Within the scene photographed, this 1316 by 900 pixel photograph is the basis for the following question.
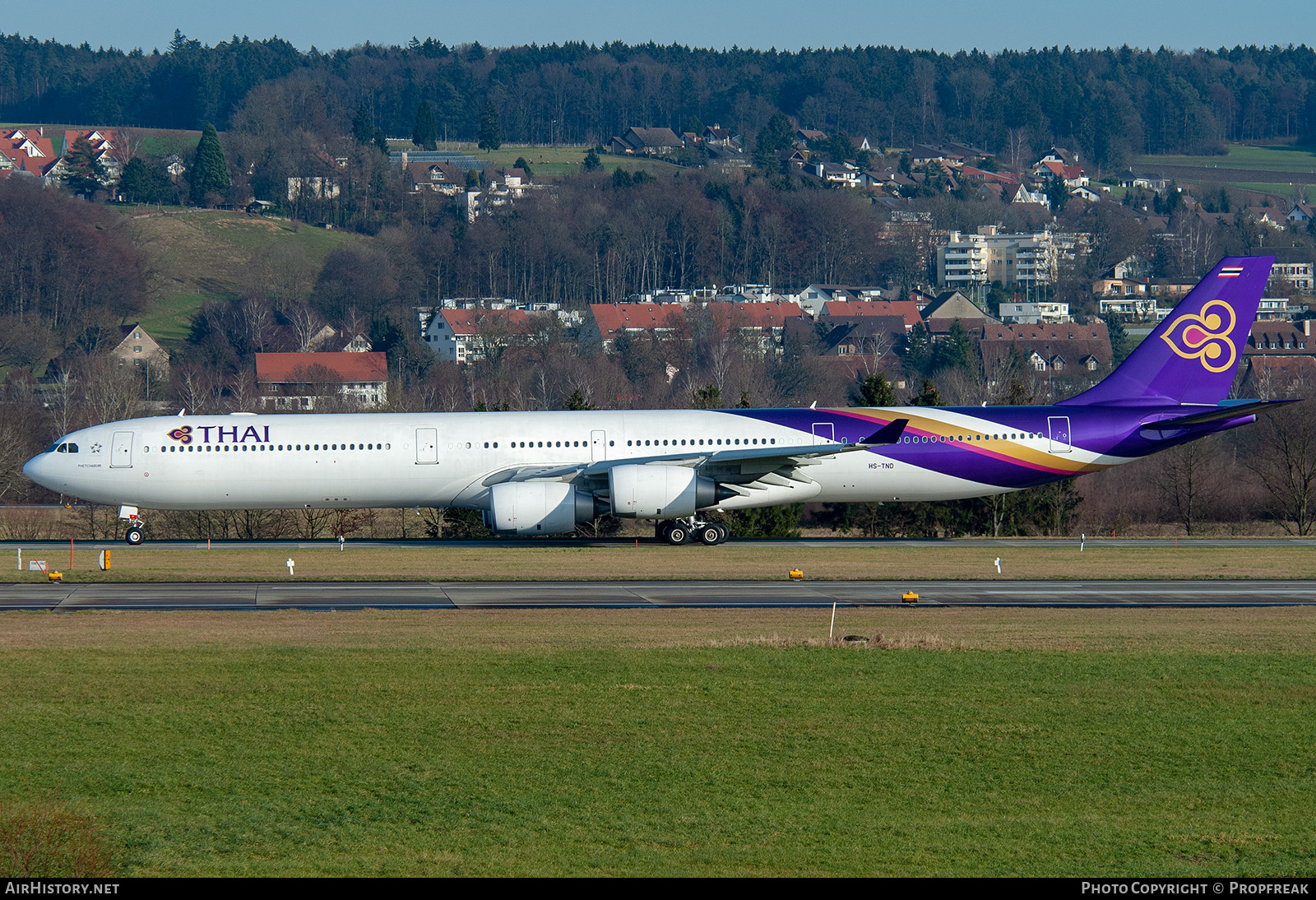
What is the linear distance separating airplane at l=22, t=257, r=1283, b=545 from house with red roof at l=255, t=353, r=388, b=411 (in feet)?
254

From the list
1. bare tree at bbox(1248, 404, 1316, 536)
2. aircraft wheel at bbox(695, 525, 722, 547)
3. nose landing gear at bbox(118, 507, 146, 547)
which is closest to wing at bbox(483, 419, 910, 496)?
aircraft wheel at bbox(695, 525, 722, 547)

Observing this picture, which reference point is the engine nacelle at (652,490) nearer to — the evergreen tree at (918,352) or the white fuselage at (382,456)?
the white fuselage at (382,456)

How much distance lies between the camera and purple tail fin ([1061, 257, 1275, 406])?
141 ft

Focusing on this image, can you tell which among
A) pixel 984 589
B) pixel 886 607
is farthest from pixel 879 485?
pixel 886 607

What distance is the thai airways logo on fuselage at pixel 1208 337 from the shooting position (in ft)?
141

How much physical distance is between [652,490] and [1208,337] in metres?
18.2

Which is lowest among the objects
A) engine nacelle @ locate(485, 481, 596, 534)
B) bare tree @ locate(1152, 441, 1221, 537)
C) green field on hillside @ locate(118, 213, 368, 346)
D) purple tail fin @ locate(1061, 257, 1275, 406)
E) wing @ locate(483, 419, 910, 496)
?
bare tree @ locate(1152, 441, 1221, 537)

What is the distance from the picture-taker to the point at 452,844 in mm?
12227

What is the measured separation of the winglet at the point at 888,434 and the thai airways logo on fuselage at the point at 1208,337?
9.69 metres

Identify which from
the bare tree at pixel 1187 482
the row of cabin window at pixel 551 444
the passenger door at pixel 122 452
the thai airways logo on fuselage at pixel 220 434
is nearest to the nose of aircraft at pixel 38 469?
the passenger door at pixel 122 452

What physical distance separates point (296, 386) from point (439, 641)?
109 metres

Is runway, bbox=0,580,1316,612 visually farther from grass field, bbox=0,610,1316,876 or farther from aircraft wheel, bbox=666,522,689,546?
aircraft wheel, bbox=666,522,689,546

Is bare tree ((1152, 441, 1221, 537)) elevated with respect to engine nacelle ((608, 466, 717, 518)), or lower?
lower

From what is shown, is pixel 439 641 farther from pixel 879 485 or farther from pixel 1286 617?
pixel 879 485
